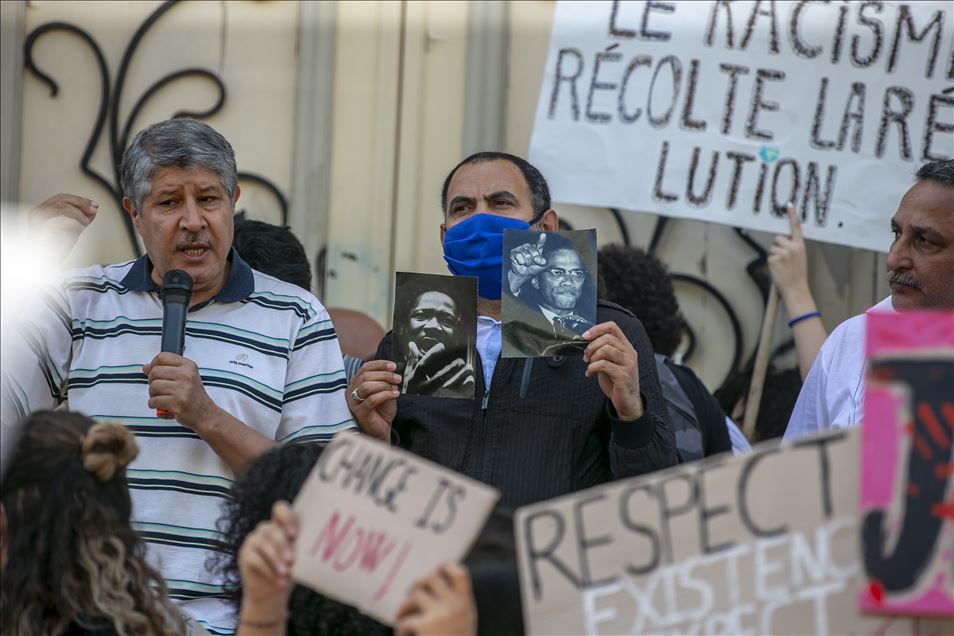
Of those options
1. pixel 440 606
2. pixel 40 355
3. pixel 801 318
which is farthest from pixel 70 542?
pixel 801 318

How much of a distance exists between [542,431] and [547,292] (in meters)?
0.32

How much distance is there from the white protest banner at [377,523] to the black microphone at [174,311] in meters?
1.04

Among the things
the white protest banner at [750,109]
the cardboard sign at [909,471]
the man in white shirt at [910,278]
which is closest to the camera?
the cardboard sign at [909,471]

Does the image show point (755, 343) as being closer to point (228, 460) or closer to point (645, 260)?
point (645, 260)

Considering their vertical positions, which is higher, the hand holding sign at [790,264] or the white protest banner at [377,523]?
the hand holding sign at [790,264]

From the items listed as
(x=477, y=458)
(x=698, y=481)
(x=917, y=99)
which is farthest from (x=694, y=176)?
(x=698, y=481)

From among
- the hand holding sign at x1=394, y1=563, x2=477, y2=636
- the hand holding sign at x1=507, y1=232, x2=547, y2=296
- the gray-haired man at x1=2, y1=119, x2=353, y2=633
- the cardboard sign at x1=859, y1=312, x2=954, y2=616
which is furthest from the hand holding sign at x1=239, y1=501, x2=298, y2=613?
the hand holding sign at x1=507, y1=232, x2=547, y2=296

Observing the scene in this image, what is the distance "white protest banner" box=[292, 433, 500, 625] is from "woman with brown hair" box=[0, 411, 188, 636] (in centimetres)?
48

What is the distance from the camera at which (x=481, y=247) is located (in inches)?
141

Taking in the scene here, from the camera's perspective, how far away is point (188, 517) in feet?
10.6

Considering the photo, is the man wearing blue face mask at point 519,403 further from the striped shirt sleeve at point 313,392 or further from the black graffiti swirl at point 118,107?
the black graffiti swirl at point 118,107

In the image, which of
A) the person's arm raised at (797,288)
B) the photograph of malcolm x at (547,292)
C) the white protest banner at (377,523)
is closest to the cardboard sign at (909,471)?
the white protest banner at (377,523)

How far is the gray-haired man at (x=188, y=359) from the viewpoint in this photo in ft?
10.5

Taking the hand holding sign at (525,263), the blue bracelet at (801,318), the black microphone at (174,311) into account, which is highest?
the hand holding sign at (525,263)
